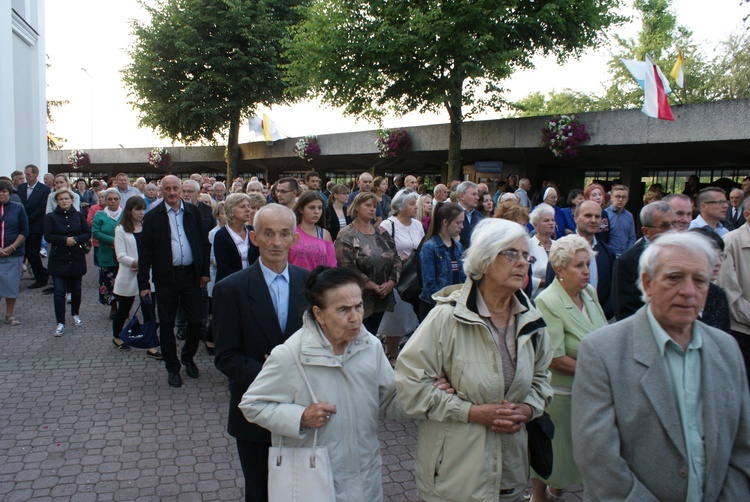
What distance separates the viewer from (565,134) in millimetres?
16578

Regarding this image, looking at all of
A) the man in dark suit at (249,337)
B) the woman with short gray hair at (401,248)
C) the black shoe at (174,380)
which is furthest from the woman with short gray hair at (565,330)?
the black shoe at (174,380)

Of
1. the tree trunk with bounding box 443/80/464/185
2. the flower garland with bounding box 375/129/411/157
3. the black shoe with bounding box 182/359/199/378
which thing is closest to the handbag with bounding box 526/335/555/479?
the black shoe with bounding box 182/359/199/378

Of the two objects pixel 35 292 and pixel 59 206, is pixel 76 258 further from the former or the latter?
pixel 35 292

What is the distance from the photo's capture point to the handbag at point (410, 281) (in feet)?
21.4

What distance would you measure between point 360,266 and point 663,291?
4014 mm

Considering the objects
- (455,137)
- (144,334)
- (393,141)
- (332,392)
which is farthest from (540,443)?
(393,141)

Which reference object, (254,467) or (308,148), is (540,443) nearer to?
(254,467)

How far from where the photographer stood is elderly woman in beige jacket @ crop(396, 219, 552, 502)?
265 centimetres

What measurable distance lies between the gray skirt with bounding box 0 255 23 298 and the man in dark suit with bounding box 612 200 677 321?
862 centimetres

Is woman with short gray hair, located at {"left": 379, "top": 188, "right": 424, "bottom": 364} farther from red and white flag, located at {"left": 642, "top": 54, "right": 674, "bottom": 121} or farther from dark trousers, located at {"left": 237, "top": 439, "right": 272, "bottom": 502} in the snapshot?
red and white flag, located at {"left": 642, "top": 54, "right": 674, "bottom": 121}

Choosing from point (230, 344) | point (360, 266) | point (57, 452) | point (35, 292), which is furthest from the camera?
point (35, 292)

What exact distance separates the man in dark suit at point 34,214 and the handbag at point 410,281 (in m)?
8.79

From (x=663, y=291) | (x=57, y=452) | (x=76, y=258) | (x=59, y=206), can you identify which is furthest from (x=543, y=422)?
(x=59, y=206)

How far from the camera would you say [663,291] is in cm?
231
